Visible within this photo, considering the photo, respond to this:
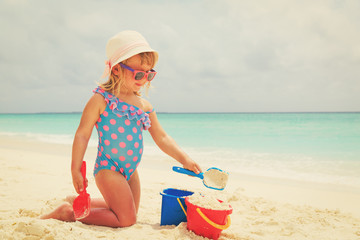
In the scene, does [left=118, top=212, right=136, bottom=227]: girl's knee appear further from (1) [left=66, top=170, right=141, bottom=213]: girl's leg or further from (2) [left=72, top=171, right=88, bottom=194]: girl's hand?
(2) [left=72, top=171, right=88, bottom=194]: girl's hand

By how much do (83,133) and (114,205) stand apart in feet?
2.00

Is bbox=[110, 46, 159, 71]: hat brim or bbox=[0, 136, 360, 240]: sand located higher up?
bbox=[110, 46, 159, 71]: hat brim

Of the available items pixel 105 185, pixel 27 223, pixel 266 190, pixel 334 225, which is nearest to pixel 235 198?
pixel 266 190

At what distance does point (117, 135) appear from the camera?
2.34m

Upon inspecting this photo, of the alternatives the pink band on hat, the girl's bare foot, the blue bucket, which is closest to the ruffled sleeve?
the pink band on hat

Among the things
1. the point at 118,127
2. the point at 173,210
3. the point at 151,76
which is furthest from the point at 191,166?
the point at 151,76

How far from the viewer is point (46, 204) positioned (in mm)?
2695

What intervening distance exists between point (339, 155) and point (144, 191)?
6.03m

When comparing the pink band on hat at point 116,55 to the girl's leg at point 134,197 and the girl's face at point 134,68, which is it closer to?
the girl's face at point 134,68

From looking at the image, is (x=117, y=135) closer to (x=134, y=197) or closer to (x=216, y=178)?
(x=134, y=197)

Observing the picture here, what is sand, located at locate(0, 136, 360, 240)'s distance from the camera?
184cm

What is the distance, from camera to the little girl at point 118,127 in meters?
2.19

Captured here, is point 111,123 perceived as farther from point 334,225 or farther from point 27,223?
point 334,225

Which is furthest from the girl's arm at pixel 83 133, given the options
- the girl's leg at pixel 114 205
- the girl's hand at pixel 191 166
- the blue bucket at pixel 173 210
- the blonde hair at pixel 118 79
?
the girl's hand at pixel 191 166
